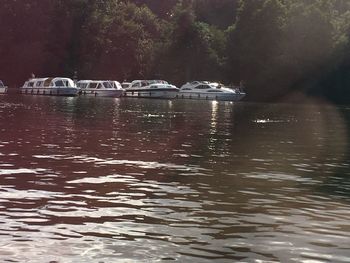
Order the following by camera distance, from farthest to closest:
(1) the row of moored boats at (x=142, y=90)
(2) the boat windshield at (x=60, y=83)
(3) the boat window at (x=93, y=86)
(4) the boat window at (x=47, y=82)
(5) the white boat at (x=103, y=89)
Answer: (3) the boat window at (x=93, y=86) < (4) the boat window at (x=47, y=82) < (5) the white boat at (x=103, y=89) < (2) the boat windshield at (x=60, y=83) < (1) the row of moored boats at (x=142, y=90)

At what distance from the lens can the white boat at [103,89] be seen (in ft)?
340

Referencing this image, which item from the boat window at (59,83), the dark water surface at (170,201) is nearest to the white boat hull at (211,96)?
the boat window at (59,83)

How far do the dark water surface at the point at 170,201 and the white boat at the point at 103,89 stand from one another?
74155 millimetres

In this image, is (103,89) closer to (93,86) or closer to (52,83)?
(93,86)

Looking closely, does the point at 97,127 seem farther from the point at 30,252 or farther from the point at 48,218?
the point at 30,252

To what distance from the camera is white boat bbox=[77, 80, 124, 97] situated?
10375cm

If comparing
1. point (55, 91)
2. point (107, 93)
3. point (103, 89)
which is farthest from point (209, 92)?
point (55, 91)

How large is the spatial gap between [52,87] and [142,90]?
1526 centimetres

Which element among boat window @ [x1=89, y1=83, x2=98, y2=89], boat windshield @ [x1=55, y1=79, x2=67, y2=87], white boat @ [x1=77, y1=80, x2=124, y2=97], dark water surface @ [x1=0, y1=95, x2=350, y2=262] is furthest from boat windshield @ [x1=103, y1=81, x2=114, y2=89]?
dark water surface @ [x1=0, y1=95, x2=350, y2=262]

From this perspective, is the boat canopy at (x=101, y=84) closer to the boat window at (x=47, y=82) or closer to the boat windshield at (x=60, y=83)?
the boat windshield at (x=60, y=83)

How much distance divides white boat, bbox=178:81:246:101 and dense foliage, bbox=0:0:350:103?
734cm

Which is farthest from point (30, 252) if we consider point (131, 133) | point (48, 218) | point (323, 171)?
point (131, 133)

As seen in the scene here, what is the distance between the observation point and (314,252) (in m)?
11.1

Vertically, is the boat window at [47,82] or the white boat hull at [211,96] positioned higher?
the boat window at [47,82]
